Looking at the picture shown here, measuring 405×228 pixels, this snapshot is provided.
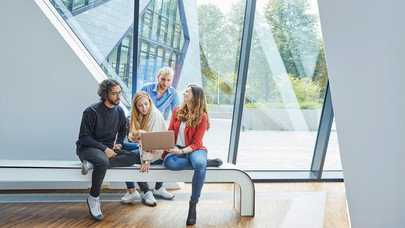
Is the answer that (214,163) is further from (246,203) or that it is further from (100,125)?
(100,125)

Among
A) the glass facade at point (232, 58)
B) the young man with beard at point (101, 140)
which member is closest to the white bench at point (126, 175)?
the young man with beard at point (101, 140)

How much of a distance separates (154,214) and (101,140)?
968 mm

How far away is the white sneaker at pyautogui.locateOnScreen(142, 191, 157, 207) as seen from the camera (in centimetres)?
393

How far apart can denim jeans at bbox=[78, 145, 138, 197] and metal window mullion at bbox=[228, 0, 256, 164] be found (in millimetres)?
1957

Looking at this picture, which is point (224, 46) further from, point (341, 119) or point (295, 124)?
point (341, 119)

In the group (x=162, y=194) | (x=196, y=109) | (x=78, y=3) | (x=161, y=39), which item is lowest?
(x=162, y=194)

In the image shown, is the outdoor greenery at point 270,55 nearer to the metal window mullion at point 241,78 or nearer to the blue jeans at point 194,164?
the metal window mullion at point 241,78

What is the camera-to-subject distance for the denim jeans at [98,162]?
346 centimetres

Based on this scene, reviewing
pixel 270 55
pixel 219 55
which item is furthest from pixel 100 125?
pixel 270 55

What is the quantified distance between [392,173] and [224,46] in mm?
3783

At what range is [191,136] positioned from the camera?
386cm

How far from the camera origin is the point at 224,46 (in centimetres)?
499

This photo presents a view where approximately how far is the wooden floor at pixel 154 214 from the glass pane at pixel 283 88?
1215mm

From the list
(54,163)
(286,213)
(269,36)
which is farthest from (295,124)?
(54,163)
